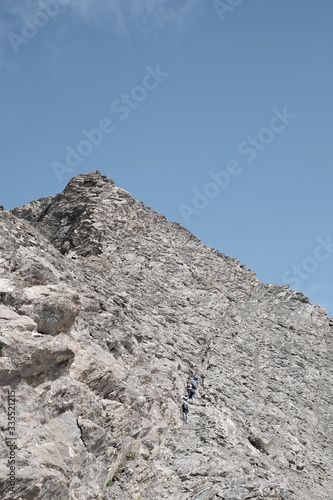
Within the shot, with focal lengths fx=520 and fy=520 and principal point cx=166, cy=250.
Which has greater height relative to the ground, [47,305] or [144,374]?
[144,374]

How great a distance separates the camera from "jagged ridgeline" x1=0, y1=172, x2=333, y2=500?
1527 cm

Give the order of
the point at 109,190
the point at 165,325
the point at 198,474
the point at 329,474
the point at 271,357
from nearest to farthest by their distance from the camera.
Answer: the point at 198,474, the point at 329,474, the point at 165,325, the point at 271,357, the point at 109,190

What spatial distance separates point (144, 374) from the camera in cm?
2450

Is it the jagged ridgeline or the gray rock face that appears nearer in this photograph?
the jagged ridgeline

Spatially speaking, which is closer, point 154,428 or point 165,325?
point 154,428

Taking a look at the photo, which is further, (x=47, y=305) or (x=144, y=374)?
(x=144, y=374)

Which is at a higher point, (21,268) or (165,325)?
(165,325)

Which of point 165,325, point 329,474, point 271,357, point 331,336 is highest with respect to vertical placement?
point 331,336

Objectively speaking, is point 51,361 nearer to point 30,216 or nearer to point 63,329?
point 63,329

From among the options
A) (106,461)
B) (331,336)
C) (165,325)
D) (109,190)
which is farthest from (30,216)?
(106,461)

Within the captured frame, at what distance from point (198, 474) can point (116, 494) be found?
4.58 metres

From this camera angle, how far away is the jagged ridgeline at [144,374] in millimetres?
15273

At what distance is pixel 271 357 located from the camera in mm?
42188

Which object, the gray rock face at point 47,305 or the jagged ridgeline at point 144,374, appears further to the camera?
the gray rock face at point 47,305
